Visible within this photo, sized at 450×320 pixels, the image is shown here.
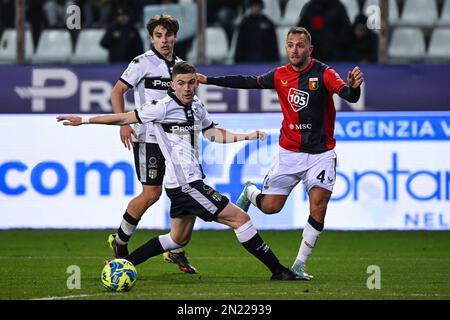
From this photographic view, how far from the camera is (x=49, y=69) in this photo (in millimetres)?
15344

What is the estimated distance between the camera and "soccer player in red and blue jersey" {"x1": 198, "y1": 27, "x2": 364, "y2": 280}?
34.1 feet

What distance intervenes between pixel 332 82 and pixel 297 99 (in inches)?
15.1

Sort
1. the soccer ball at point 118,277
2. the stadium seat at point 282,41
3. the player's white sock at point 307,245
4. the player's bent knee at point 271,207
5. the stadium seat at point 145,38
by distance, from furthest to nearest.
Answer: the stadium seat at point 282,41
the stadium seat at point 145,38
the player's bent knee at point 271,207
the player's white sock at point 307,245
the soccer ball at point 118,277

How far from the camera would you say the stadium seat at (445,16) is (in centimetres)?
1623

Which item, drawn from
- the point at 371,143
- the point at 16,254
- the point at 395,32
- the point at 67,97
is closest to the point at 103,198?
the point at 67,97

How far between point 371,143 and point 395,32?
7.13 ft

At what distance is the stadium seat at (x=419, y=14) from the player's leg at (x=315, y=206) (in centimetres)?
651

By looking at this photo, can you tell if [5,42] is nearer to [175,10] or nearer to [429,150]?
[175,10]

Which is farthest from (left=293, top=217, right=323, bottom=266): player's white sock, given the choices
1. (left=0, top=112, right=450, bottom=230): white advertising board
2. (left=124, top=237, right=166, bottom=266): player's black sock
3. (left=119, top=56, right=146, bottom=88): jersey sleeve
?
(left=0, top=112, right=450, bottom=230): white advertising board

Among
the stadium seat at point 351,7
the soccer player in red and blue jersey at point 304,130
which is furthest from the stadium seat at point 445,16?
the soccer player in red and blue jersey at point 304,130

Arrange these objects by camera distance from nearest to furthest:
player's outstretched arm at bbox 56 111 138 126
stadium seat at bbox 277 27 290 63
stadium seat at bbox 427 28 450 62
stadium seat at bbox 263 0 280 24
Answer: player's outstretched arm at bbox 56 111 138 126
stadium seat at bbox 427 28 450 62
stadium seat at bbox 277 27 290 63
stadium seat at bbox 263 0 280 24

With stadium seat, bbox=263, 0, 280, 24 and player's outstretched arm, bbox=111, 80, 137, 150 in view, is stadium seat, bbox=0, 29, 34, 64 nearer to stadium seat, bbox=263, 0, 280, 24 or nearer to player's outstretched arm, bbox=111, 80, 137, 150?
stadium seat, bbox=263, 0, 280, 24

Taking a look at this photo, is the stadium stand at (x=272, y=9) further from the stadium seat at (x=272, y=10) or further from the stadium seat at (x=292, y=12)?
the stadium seat at (x=292, y=12)

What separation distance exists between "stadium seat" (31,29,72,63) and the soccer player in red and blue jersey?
602cm
